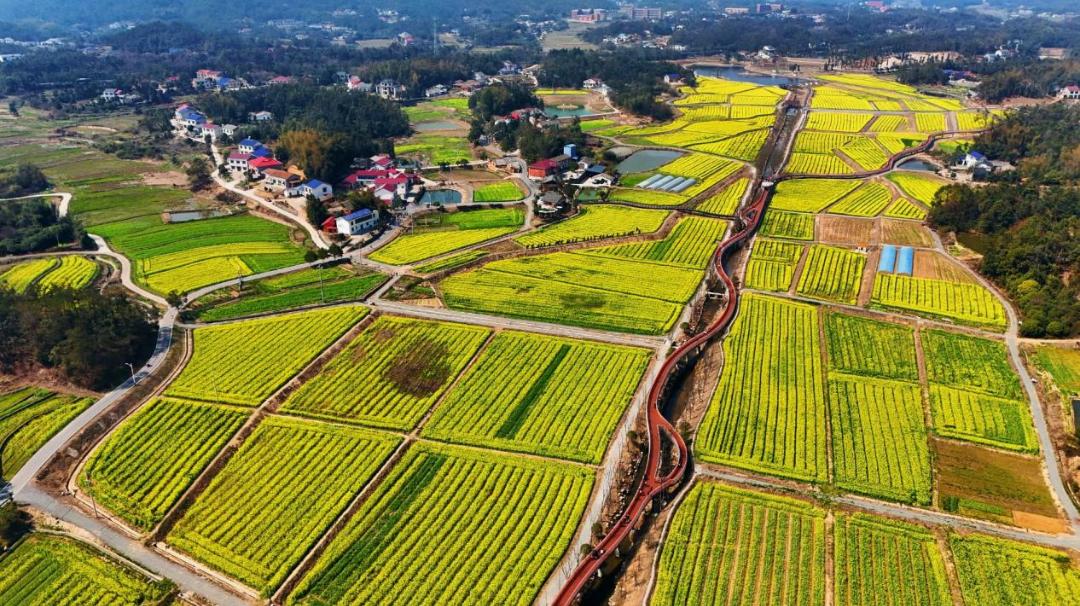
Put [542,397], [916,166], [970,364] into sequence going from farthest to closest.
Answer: [916,166] < [970,364] < [542,397]

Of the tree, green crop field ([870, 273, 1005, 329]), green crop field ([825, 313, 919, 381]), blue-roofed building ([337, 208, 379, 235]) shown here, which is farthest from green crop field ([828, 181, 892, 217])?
the tree

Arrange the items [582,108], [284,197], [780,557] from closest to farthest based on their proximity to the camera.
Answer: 1. [780,557]
2. [284,197]
3. [582,108]

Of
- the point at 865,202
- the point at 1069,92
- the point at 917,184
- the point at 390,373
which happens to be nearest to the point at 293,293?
the point at 390,373

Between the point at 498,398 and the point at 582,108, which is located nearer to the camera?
the point at 498,398

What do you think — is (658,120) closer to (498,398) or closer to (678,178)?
(678,178)

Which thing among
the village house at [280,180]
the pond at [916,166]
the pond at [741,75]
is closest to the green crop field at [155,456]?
the village house at [280,180]

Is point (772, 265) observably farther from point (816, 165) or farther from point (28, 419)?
point (28, 419)

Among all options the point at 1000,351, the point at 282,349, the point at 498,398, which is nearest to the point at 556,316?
the point at 498,398
